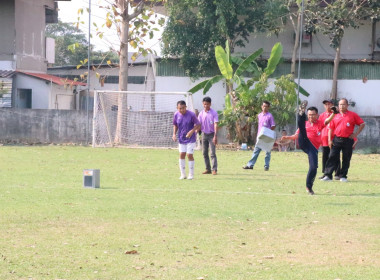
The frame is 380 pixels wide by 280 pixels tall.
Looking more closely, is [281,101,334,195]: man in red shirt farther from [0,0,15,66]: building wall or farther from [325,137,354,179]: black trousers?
[0,0,15,66]: building wall

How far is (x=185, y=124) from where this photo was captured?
17875 millimetres

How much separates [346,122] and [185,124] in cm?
370

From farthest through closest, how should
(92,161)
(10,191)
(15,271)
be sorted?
1. (92,161)
2. (10,191)
3. (15,271)

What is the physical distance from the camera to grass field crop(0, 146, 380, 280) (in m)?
7.99

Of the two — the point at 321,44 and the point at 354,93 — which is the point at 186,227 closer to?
the point at 354,93

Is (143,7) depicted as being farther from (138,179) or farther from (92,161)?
(138,179)

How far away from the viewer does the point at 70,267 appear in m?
7.95

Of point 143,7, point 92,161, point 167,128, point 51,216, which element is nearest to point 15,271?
point 51,216

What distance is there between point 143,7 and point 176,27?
3.92 m

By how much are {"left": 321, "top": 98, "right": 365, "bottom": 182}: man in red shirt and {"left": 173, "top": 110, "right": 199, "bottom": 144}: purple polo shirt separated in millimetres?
3225

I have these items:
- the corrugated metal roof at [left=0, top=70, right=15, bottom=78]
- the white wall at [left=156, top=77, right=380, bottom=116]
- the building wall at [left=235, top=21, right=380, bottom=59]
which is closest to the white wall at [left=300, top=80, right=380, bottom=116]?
the white wall at [left=156, top=77, right=380, bottom=116]

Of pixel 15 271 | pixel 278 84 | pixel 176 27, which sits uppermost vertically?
pixel 176 27

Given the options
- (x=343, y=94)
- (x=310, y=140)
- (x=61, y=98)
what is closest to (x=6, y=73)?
(x=61, y=98)

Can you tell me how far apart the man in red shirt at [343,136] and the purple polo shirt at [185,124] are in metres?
3.23
